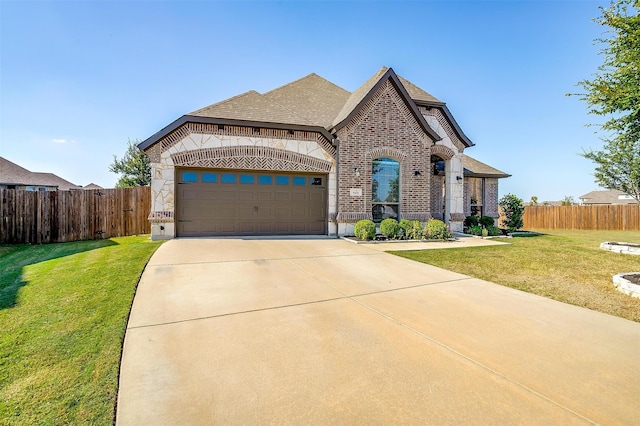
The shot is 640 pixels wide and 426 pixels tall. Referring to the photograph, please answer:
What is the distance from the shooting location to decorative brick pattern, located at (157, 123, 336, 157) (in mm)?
10539

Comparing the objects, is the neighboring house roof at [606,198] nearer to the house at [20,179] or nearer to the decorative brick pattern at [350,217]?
the decorative brick pattern at [350,217]

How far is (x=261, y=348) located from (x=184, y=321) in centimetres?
130

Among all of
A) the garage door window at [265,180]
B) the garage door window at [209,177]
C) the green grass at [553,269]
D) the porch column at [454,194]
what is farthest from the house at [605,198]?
the garage door window at [209,177]

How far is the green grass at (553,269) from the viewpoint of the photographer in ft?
15.4

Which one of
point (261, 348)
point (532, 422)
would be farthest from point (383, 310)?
point (532, 422)

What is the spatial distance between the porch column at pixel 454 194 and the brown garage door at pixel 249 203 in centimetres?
632

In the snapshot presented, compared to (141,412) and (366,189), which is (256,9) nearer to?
(366,189)

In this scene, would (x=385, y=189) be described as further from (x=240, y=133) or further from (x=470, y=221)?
(x=240, y=133)

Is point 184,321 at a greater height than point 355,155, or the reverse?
point 355,155

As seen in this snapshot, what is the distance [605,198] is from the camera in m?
50.3

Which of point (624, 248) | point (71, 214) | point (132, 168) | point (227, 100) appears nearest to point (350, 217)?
point (227, 100)

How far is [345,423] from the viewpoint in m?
1.94

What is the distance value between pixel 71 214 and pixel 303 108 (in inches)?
408

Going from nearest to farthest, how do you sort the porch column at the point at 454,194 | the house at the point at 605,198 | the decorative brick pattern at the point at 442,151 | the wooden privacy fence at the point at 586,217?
1. the decorative brick pattern at the point at 442,151
2. the porch column at the point at 454,194
3. the wooden privacy fence at the point at 586,217
4. the house at the point at 605,198
